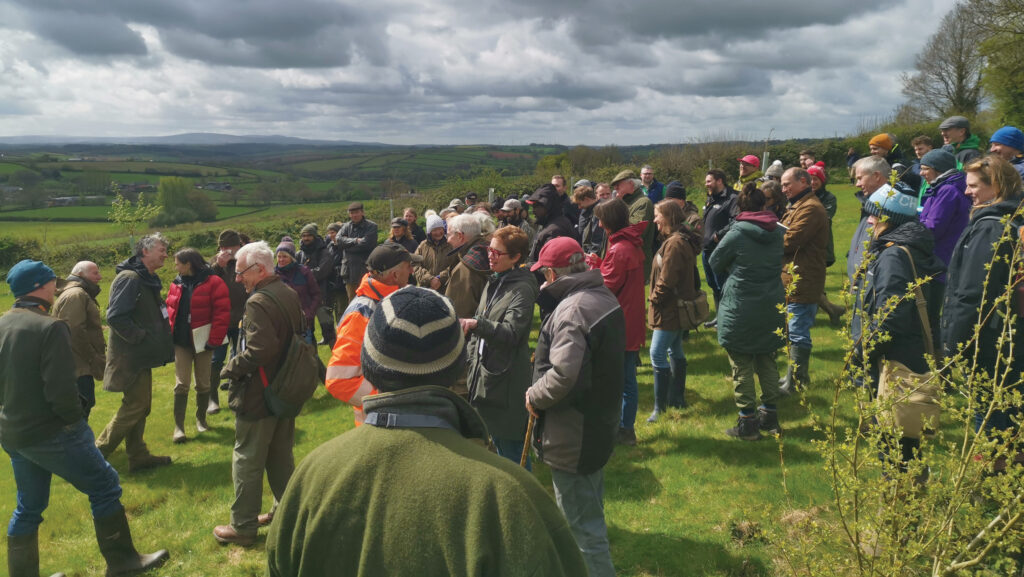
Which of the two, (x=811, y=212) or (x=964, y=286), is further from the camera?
(x=811, y=212)

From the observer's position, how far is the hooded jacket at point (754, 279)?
5.25m

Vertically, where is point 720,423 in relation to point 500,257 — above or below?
below

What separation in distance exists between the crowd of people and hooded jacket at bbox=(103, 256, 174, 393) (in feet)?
0.07

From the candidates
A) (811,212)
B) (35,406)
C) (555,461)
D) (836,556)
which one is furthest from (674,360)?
(35,406)

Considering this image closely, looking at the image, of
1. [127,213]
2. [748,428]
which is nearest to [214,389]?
[748,428]

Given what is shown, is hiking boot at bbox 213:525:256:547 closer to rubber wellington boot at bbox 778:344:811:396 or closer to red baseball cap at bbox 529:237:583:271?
red baseball cap at bbox 529:237:583:271

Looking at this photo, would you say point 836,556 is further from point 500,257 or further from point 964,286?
point 500,257

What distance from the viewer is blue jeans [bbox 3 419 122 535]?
160 inches

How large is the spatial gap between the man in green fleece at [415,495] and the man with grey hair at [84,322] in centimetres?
541

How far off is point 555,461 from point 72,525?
4810mm

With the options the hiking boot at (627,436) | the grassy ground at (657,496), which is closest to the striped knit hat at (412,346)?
the grassy ground at (657,496)

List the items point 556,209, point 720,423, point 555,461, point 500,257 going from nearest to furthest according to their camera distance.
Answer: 1. point 555,461
2. point 500,257
3. point 720,423
4. point 556,209

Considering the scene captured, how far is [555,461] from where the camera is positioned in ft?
11.7

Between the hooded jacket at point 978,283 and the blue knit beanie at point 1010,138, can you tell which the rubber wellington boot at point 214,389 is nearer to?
the hooded jacket at point 978,283
